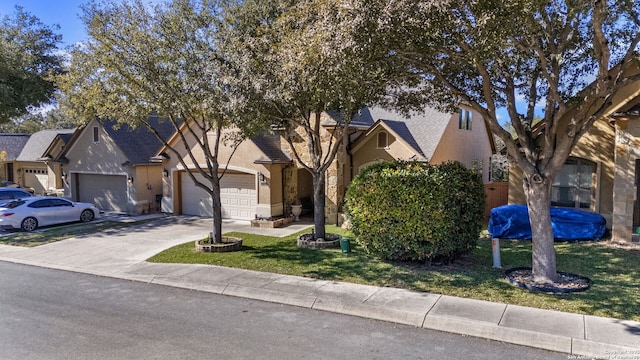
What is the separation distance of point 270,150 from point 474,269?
11.5 m

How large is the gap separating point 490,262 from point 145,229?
13.8 meters

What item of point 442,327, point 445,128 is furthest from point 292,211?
point 442,327

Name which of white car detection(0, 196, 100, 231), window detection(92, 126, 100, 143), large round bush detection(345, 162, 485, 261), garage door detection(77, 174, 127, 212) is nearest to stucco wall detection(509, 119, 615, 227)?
large round bush detection(345, 162, 485, 261)

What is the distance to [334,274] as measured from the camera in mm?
10883

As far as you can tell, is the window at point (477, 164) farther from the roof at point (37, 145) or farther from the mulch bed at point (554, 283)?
the roof at point (37, 145)

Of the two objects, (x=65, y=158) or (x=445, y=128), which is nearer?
(x=445, y=128)

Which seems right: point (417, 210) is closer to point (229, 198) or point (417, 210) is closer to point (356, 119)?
point (356, 119)

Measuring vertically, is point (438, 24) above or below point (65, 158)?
above

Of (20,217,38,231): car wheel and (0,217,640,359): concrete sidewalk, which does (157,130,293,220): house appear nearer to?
(0,217,640,359): concrete sidewalk

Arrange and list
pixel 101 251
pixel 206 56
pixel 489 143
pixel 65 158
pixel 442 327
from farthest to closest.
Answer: pixel 489 143 → pixel 65 158 → pixel 101 251 → pixel 206 56 → pixel 442 327

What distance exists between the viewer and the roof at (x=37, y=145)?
33791 mm

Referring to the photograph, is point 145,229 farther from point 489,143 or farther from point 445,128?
point 489,143

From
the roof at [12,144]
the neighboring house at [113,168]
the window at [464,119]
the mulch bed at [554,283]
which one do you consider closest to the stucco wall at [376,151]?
the window at [464,119]

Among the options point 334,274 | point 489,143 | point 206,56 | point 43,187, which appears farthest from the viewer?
point 43,187
